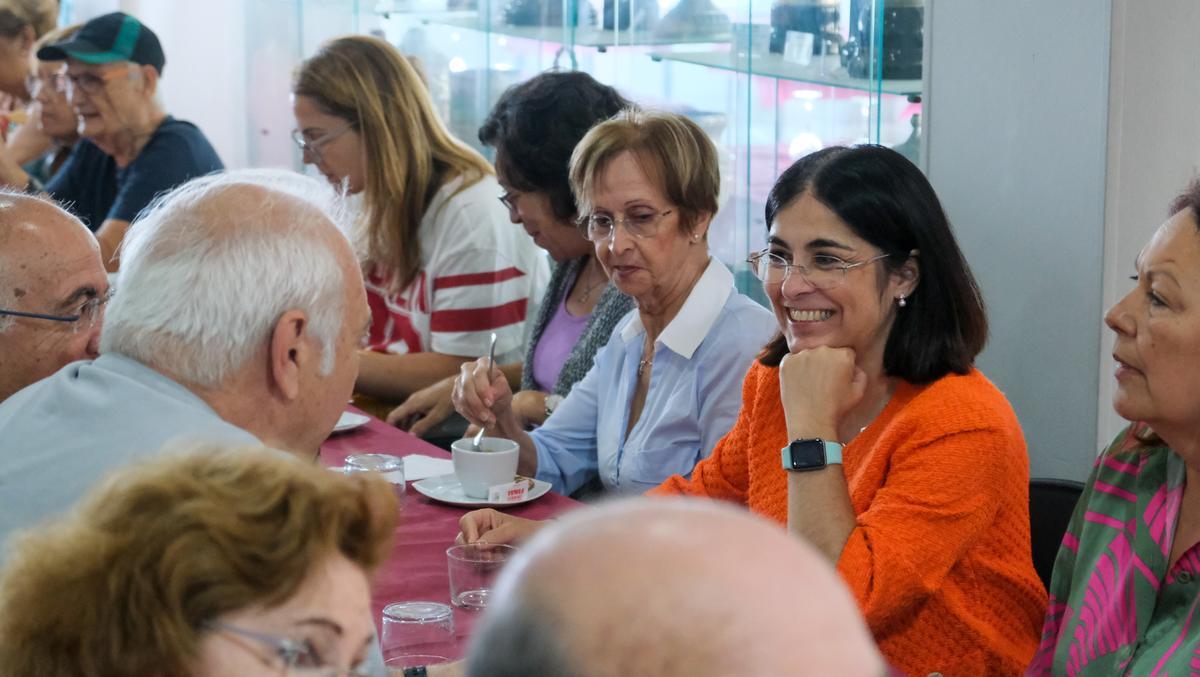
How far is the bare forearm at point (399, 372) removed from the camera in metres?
3.66

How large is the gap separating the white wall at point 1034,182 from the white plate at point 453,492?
1.46m

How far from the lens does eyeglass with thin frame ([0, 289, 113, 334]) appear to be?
2221mm

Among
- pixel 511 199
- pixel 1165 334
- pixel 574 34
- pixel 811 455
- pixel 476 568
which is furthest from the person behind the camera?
pixel 574 34

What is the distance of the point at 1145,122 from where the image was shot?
3033 mm

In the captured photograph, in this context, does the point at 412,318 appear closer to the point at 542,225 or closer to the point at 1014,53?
the point at 542,225

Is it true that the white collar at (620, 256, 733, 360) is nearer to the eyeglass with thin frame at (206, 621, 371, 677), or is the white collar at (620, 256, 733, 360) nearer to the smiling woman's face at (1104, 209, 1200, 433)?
the smiling woman's face at (1104, 209, 1200, 433)

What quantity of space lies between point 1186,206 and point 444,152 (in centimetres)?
252

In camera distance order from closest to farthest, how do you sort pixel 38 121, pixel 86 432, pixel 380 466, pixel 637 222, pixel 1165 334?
pixel 86 432 < pixel 1165 334 < pixel 380 466 < pixel 637 222 < pixel 38 121

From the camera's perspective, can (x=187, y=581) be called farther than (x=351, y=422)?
No

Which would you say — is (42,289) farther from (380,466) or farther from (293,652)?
(293,652)

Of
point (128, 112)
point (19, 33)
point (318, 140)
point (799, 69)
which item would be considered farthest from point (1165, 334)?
point (19, 33)

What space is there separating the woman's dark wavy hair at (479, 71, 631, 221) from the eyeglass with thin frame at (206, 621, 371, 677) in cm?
244

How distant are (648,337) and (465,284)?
Result: 3.37 feet

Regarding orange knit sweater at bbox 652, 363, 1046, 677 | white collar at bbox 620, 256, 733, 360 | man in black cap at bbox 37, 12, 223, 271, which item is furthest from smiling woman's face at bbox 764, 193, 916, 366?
man in black cap at bbox 37, 12, 223, 271
